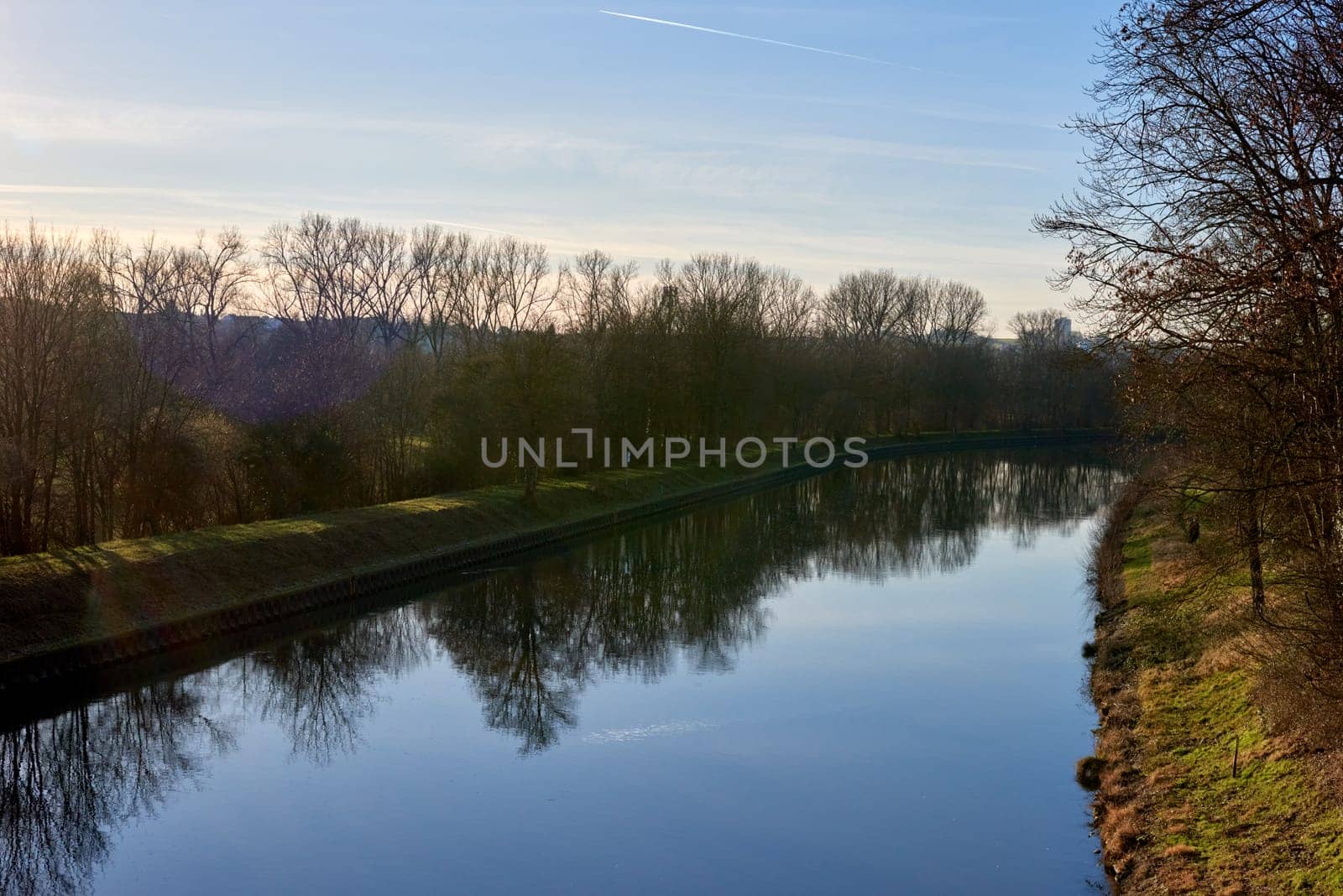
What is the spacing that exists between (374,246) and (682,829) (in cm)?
6165

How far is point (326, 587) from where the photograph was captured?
22578 millimetres

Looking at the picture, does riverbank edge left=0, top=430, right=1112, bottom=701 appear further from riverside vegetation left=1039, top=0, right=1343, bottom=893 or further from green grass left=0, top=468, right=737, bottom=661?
riverside vegetation left=1039, top=0, right=1343, bottom=893

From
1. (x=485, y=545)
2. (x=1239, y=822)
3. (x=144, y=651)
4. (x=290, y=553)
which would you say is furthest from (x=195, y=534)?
(x=1239, y=822)

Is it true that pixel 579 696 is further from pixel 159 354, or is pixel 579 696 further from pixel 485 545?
pixel 159 354

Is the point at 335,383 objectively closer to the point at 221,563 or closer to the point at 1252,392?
the point at 221,563

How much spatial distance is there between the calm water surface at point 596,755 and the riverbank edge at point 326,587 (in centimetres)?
105

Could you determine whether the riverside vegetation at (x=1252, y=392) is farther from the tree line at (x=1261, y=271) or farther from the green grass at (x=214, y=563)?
the green grass at (x=214, y=563)

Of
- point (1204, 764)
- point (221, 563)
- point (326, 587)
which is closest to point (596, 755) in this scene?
point (1204, 764)

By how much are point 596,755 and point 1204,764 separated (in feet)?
22.8

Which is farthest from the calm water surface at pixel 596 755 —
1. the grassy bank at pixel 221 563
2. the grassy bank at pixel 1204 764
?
the grassy bank at pixel 221 563

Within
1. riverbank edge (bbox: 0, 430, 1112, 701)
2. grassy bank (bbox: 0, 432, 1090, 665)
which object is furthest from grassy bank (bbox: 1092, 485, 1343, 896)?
grassy bank (bbox: 0, 432, 1090, 665)

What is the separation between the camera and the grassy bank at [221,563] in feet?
56.0

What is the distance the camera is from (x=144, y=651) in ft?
58.7

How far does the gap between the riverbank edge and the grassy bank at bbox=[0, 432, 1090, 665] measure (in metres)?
0.08
